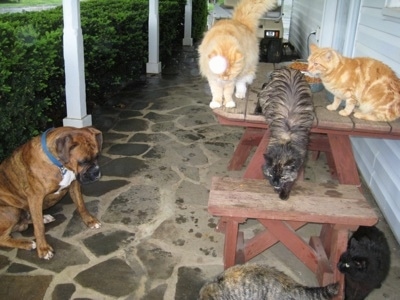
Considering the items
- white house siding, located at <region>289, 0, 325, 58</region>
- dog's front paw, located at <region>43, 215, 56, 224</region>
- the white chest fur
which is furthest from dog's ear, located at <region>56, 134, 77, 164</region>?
white house siding, located at <region>289, 0, 325, 58</region>

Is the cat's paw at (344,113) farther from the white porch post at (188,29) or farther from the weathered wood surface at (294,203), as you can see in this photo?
the white porch post at (188,29)

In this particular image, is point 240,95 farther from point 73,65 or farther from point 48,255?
point 73,65

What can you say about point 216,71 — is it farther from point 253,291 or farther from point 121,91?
point 121,91

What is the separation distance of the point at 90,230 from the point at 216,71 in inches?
74.7

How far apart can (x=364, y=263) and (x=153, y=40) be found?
8001 millimetres

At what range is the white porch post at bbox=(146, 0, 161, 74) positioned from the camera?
30.7 ft

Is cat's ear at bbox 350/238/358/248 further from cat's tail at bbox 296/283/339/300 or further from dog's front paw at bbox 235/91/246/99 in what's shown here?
dog's front paw at bbox 235/91/246/99

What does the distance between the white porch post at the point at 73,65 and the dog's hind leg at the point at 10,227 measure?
2490 millimetres

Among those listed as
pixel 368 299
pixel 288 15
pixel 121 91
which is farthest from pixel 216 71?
pixel 288 15

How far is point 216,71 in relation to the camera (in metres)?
3.42

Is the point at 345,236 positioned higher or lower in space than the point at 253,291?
higher

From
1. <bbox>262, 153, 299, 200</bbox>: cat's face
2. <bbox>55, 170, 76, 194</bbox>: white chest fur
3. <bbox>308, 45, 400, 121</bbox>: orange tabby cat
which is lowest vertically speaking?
<bbox>55, 170, 76, 194</bbox>: white chest fur

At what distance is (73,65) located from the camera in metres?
5.48

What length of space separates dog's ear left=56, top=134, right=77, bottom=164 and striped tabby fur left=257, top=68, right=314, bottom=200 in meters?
1.49
